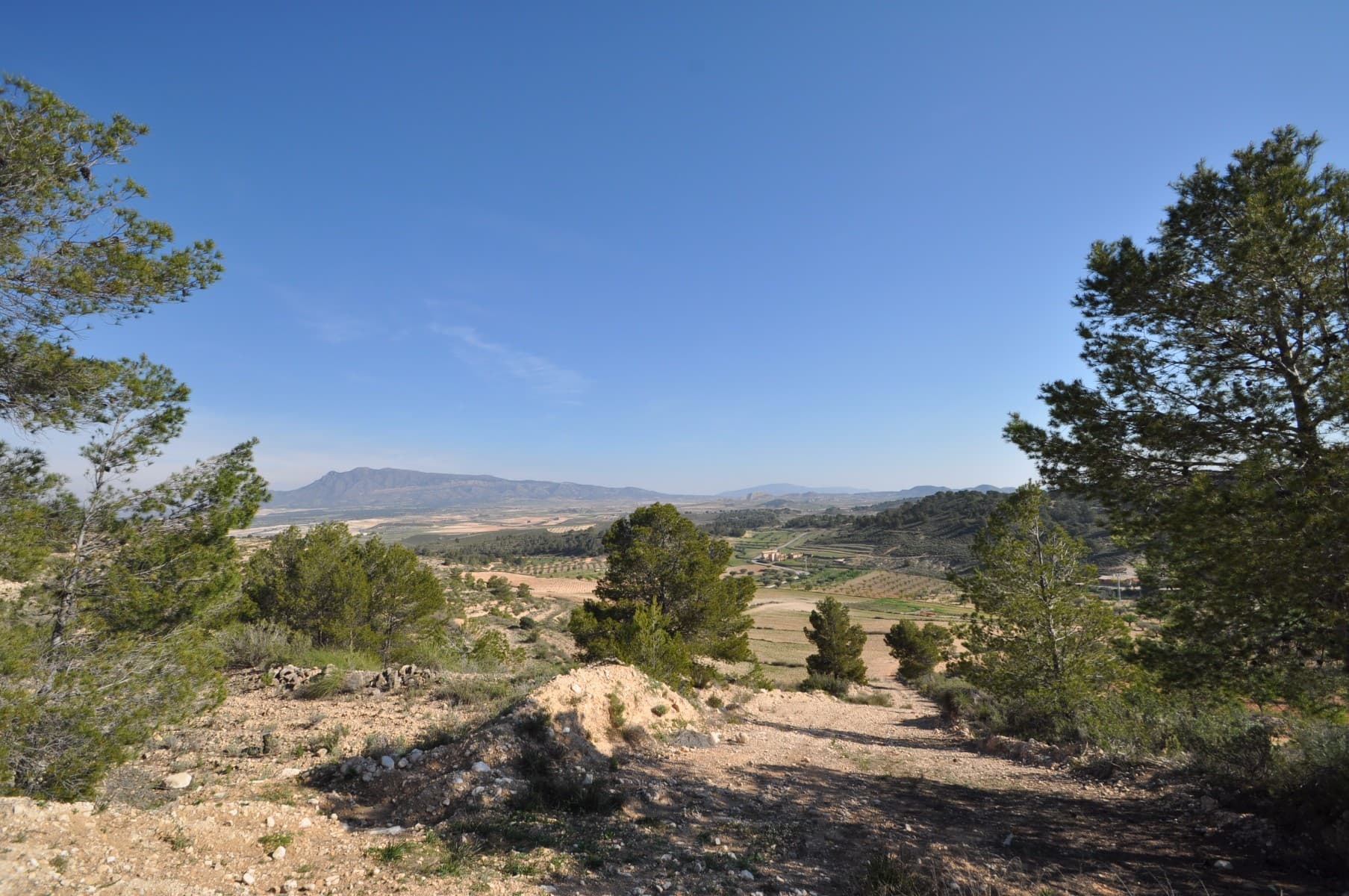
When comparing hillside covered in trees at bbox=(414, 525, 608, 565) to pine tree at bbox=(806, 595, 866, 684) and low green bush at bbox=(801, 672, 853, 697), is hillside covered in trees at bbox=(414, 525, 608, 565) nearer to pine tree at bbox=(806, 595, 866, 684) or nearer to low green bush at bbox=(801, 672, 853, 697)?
pine tree at bbox=(806, 595, 866, 684)

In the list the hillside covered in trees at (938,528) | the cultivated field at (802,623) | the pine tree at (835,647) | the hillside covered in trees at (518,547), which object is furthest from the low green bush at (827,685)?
the hillside covered in trees at (518,547)

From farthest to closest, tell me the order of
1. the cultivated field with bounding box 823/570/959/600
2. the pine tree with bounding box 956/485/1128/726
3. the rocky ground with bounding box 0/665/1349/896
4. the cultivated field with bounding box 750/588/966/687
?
the cultivated field with bounding box 823/570/959/600
the cultivated field with bounding box 750/588/966/687
the pine tree with bounding box 956/485/1128/726
the rocky ground with bounding box 0/665/1349/896

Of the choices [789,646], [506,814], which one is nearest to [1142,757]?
[506,814]

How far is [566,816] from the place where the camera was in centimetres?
717

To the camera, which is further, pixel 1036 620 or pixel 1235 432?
pixel 1036 620

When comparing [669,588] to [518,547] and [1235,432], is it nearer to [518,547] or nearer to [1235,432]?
[1235,432]

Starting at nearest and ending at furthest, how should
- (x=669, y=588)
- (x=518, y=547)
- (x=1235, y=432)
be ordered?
1. (x=1235, y=432)
2. (x=669, y=588)
3. (x=518, y=547)

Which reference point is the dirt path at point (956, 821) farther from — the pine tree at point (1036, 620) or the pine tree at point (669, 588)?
the pine tree at point (669, 588)

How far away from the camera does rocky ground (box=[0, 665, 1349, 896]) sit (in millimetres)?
5059

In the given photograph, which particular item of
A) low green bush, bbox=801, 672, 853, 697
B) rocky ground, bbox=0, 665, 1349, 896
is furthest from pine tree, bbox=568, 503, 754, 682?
low green bush, bbox=801, 672, 853, 697

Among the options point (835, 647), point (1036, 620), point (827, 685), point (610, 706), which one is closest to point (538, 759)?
point (610, 706)

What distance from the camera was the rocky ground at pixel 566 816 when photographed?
5059mm

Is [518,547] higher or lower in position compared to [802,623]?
higher

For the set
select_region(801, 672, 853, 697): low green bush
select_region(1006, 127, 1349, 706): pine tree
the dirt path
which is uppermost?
select_region(1006, 127, 1349, 706): pine tree
